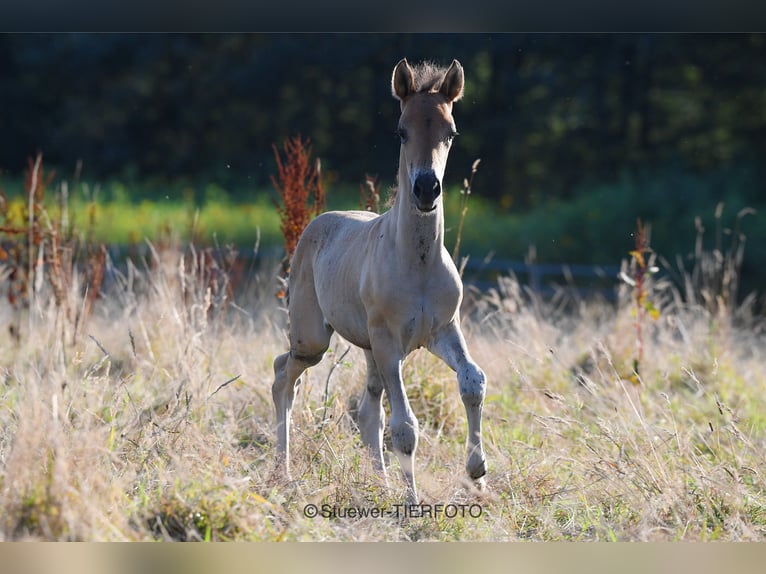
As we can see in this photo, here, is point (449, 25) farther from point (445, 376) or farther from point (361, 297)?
point (445, 376)

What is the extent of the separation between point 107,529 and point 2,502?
1.60 ft

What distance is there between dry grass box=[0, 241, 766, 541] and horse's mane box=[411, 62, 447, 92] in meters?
1.55

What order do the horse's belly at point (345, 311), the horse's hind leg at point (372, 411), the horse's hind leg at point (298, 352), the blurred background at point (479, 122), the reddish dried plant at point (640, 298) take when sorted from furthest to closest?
the blurred background at point (479, 122) → the reddish dried plant at point (640, 298) → the horse's hind leg at point (298, 352) → the horse's hind leg at point (372, 411) → the horse's belly at point (345, 311)

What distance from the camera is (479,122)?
1730 centimetres

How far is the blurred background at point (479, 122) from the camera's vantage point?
15.5m

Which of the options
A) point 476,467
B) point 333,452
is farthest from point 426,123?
point 333,452

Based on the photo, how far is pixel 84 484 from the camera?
13.7 ft

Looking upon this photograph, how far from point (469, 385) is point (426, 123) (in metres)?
1.27

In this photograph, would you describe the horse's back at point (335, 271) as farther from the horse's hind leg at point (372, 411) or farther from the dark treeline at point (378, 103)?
the dark treeline at point (378, 103)

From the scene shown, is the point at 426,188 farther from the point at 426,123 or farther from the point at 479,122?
the point at 479,122

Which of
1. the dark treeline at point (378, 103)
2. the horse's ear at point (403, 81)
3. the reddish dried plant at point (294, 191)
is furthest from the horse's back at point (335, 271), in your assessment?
the dark treeline at point (378, 103)

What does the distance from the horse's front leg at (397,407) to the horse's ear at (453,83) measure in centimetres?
122

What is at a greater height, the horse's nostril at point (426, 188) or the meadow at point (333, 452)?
the horse's nostril at point (426, 188)

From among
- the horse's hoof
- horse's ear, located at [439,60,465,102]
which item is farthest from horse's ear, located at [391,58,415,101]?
the horse's hoof
